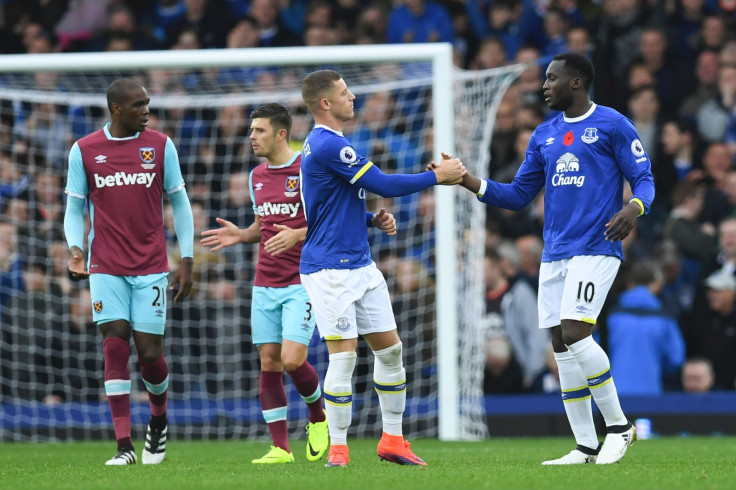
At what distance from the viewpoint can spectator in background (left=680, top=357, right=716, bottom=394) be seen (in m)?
11.4

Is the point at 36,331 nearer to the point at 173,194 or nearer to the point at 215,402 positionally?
the point at 215,402

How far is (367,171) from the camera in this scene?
21.6 feet

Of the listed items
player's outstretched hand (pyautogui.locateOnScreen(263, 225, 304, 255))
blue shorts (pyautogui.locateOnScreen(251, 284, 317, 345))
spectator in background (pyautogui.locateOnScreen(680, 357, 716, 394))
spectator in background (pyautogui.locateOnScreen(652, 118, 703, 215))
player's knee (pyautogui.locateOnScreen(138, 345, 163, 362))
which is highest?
spectator in background (pyautogui.locateOnScreen(652, 118, 703, 215))

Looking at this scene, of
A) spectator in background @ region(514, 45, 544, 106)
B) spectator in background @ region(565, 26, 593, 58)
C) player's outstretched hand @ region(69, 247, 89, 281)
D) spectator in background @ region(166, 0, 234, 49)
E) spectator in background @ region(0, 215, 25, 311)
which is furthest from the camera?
spectator in background @ region(166, 0, 234, 49)

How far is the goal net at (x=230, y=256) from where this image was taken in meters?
10.9

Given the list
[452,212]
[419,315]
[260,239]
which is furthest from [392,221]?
[419,315]

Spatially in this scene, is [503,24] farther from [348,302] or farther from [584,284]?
[348,302]

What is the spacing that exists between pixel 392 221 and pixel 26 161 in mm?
6533

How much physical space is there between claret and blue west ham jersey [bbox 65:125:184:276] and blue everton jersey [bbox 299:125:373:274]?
4.39ft

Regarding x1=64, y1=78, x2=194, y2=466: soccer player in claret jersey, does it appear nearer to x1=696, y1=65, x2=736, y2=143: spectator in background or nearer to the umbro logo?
the umbro logo

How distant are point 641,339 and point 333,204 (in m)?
5.42

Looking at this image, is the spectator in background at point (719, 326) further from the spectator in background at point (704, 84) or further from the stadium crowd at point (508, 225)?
the spectator in background at point (704, 84)

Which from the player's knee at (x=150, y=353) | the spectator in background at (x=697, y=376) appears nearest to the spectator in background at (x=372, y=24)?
the spectator in background at (x=697, y=376)

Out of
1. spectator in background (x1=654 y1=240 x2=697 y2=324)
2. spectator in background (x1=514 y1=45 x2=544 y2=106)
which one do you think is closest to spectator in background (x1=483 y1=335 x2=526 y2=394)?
spectator in background (x1=654 y1=240 x2=697 y2=324)
